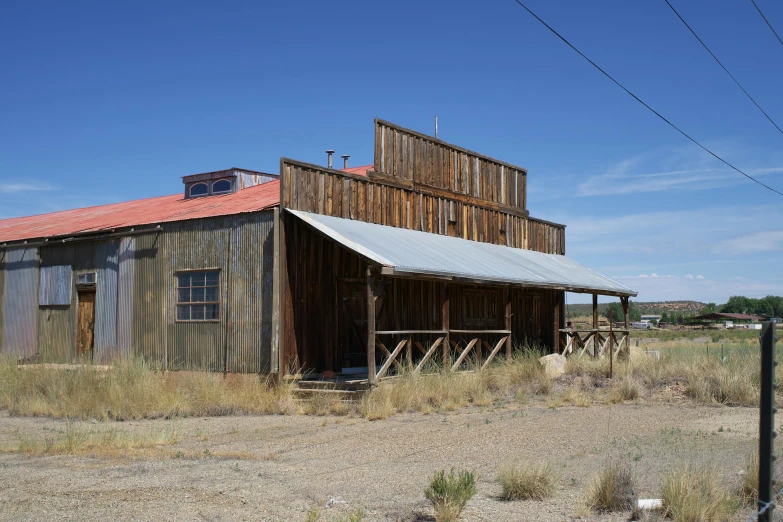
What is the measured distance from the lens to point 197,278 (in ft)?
56.2

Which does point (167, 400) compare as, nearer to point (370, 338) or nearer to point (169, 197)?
point (370, 338)

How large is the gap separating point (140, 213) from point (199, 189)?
2.12 meters

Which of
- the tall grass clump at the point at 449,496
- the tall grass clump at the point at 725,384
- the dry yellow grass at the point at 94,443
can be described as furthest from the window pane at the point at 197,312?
the tall grass clump at the point at 449,496

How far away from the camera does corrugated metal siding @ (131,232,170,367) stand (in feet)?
57.5

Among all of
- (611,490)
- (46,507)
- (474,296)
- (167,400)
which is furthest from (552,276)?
(46,507)

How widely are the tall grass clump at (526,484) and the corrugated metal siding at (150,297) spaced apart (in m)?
→ 11.5

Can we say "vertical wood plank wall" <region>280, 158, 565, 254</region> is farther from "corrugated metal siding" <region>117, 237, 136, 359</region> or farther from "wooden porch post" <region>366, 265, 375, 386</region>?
"corrugated metal siding" <region>117, 237, 136, 359</region>

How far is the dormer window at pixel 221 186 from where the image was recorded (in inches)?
894

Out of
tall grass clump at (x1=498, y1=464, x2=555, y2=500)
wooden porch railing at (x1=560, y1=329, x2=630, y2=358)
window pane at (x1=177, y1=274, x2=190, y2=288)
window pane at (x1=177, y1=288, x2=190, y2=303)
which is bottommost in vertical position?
tall grass clump at (x1=498, y1=464, x2=555, y2=500)

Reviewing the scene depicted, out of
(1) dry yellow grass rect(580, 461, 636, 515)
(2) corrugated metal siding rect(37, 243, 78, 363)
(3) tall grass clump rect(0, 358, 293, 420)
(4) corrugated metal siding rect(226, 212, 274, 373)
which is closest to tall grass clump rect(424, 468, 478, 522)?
(1) dry yellow grass rect(580, 461, 636, 515)

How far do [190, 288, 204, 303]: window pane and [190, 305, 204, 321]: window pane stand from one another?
0.13 metres

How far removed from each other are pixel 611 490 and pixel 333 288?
1061cm

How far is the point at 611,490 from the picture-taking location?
7.00 meters

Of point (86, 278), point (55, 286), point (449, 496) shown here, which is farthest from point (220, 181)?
point (449, 496)
